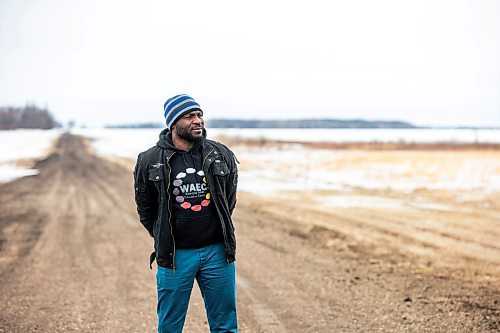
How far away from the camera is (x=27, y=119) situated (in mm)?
134875

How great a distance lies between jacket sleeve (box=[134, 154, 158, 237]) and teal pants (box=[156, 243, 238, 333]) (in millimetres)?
401

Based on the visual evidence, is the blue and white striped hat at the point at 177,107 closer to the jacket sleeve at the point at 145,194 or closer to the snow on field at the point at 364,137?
the jacket sleeve at the point at 145,194

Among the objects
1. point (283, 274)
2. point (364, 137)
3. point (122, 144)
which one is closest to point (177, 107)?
point (283, 274)

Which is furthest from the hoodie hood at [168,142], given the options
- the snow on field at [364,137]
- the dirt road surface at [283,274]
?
the snow on field at [364,137]

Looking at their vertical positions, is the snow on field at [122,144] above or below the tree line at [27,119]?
below

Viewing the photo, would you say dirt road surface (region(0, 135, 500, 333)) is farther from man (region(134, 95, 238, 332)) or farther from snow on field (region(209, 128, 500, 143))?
snow on field (region(209, 128, 500, 143))

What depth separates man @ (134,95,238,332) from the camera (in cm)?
306

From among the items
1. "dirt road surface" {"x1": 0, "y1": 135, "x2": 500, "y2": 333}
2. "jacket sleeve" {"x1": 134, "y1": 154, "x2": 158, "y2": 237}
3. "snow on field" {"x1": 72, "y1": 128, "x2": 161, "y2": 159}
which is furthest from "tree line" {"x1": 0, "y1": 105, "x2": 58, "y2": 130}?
"jacket sleeve" {"x1": 134, "y1": 154, "x2": 158, "y2": 237}

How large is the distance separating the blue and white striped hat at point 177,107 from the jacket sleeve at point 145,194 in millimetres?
345

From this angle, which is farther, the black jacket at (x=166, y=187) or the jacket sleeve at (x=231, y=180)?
the jacket sleeve at (x=231, y=180)

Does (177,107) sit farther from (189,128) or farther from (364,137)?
(364,137)

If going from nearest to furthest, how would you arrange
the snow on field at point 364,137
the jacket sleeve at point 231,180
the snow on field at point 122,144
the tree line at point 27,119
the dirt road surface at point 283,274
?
the jacket sleeve at point 231,180 → the dirt road surface at point 283,274 → the snow on field at point 122,144 → the snow on field at point 364,137 → the tree line at point 27,119

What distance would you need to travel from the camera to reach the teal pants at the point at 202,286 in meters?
3.10

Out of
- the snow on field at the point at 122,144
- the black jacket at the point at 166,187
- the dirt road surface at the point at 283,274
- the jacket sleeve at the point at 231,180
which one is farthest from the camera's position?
the snow on field at the point at 122,144
